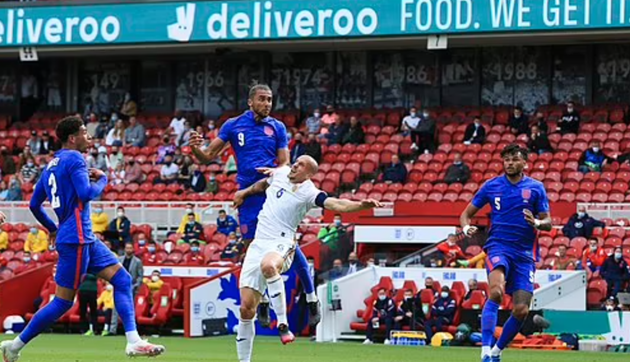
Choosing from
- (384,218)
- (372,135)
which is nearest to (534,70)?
(372,135)

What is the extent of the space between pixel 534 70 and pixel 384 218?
28.9 feet

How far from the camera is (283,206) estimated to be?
13.7 meters

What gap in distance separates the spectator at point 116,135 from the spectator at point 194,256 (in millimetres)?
7921

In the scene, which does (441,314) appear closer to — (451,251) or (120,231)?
(451,251)

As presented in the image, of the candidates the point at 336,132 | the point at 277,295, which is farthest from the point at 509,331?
the point at 336,132

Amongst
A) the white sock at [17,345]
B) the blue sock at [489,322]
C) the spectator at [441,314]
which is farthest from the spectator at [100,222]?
the white sock at [17,345]

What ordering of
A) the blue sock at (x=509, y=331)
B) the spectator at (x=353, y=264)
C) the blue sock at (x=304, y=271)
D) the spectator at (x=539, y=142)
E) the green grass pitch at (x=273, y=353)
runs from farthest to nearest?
the spectator at (x=539, y=142)
the spectator at (x=353, y=264)
the green grass pitch at (x=273, y=353)
the blue sock at (x=509, y=331)
the blue sock at (x=304, y=271)

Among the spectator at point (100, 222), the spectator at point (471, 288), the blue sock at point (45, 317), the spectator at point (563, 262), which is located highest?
the blue sock at point (45, 317)

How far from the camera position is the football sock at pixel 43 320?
42.3 feet

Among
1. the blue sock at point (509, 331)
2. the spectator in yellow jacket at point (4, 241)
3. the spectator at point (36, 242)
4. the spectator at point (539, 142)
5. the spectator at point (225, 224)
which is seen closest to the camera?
the blue sock at point (509, 331)

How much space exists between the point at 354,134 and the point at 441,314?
10.6 meters

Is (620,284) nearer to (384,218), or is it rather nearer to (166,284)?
(384,218)

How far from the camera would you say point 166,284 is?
27.1 metres

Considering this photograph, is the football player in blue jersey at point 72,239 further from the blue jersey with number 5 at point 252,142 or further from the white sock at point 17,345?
the blue jersey with number 5 at point 252,142
